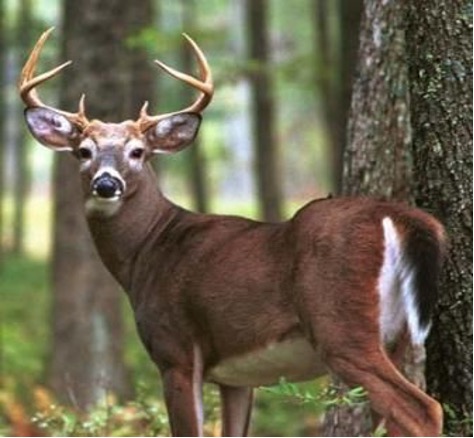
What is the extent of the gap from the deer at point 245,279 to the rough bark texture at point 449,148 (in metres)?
0.53

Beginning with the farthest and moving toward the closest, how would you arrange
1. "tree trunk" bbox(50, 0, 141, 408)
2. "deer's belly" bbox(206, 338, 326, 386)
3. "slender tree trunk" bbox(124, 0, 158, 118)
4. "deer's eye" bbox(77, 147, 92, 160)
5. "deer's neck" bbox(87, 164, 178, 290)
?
"slender tree trunk" bbox(124, 0, 158, 118) < "tree trunk" bbox(50, 0, 141, 408) < "deer's neck" bbox(87, 164, 178, 290) < "deer's eye" bbox(77, 147, 92, 160) < "deer's belly" bbox(206, 338, 326, 386)

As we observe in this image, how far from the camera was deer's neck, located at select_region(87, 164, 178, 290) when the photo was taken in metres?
6.42

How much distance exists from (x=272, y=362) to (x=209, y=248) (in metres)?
0.64

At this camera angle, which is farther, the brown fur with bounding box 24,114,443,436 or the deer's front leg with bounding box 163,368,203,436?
the deer's front leg with bounding box 163,368,203,436

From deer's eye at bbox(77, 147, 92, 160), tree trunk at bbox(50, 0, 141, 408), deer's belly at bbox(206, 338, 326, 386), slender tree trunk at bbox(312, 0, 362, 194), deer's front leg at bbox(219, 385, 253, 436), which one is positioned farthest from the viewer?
slender tree trunk at bbox(312, 0, 362, 194)

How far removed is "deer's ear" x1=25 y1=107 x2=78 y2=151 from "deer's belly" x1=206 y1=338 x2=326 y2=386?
1.33 m

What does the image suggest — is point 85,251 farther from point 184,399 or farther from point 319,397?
point 319,397

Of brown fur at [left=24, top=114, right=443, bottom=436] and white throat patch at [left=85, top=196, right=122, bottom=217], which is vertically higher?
white throat patch at [left=85, top=196, right=122, bottom=217]

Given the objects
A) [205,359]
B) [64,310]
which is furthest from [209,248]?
[64,310]

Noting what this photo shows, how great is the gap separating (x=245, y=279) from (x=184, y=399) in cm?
60

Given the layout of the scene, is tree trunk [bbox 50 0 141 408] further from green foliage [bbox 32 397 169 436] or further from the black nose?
the black nose

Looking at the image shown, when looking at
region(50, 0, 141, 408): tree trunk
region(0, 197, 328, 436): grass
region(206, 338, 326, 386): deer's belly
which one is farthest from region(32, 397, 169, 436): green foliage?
region(50, 0, 141, 408): tree trunk

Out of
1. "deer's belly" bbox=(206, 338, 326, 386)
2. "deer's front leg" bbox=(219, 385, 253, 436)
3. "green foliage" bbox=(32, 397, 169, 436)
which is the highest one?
"deer's belly" bbox=(206, 338, 326, 386)

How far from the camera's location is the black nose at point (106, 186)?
586cm
